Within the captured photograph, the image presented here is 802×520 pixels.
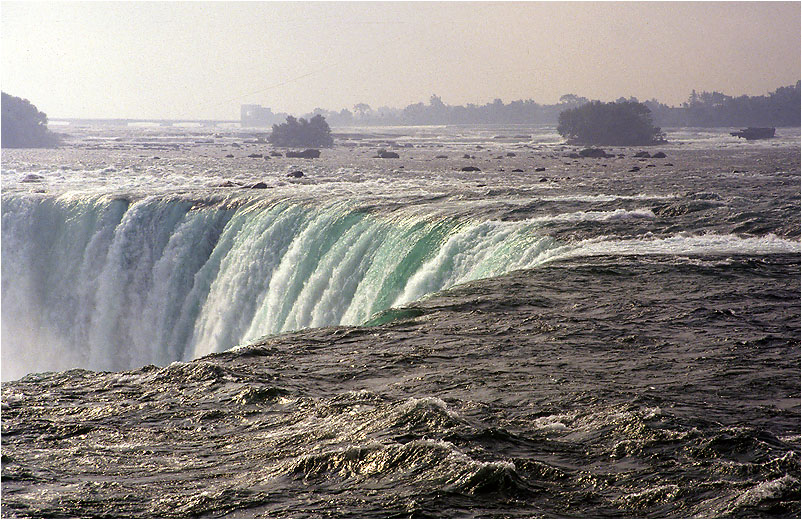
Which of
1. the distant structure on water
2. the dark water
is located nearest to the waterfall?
the dark water

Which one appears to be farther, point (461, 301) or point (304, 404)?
point (461, 301)

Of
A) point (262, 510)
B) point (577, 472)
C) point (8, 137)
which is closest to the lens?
point (262, 510)

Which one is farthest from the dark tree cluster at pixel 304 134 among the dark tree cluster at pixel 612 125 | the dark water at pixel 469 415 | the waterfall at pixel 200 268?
the dark water at pixel 469 415

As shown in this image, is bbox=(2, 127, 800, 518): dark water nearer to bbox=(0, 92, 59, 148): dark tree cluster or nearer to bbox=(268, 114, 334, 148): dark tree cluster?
bbox=(268, 114, 334, 148): dark tree cluster

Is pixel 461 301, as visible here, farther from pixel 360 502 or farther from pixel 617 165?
pixel 617 165

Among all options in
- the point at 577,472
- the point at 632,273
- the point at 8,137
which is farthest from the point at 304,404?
the point at 8,137

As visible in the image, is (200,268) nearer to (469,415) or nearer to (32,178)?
(469,415)

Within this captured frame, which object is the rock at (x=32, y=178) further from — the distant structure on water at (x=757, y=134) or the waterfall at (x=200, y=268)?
the distant structure on water at (x=757, y=134)

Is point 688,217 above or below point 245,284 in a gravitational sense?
above
